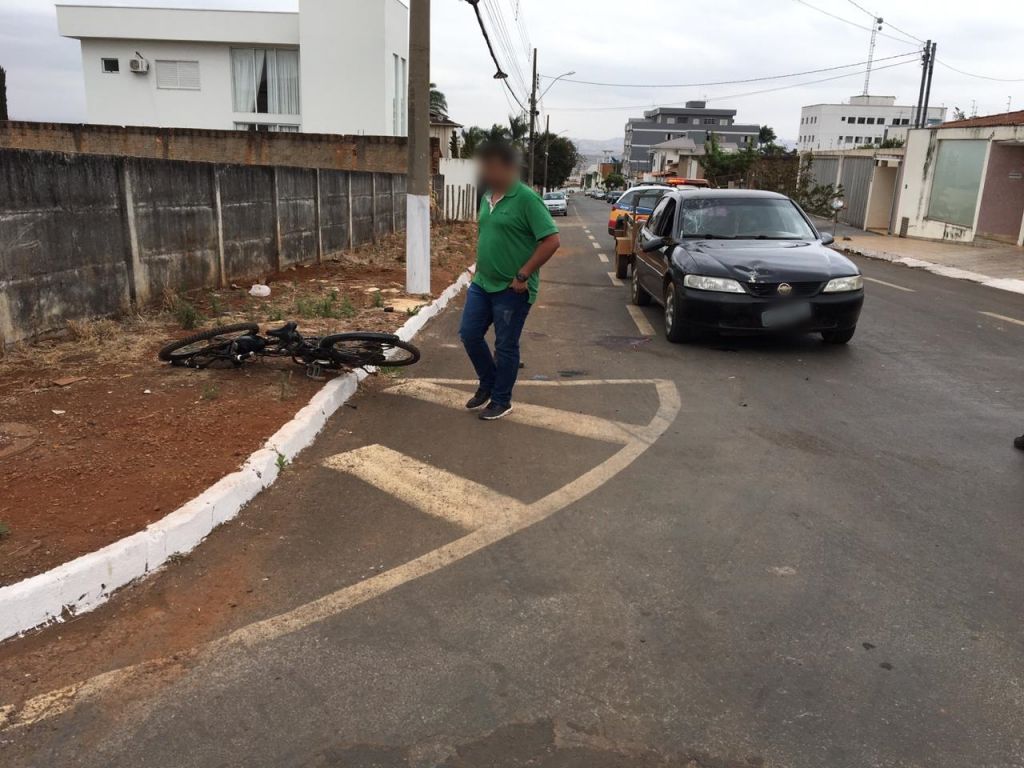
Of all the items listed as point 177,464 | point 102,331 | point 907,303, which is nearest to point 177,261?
point 102,331

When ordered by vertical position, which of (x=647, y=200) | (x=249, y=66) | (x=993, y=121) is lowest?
(x=647, y=200)

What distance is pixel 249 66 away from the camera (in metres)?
34.5

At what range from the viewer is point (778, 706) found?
277cm

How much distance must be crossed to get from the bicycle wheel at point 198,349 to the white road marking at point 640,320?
483cm

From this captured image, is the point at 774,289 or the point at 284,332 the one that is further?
the point at 774,289

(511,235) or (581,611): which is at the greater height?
(511,235)

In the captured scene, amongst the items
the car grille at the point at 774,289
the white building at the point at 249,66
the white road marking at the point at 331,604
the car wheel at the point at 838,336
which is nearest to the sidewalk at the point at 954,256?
the car wheel at the point at 838,336

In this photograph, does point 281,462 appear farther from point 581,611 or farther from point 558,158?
point 558,158

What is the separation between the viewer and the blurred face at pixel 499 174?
18.6 feet

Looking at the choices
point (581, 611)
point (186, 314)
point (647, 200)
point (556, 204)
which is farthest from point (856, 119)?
point (581, 611)

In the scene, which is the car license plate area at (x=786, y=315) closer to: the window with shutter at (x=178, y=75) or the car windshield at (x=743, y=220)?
the car windshield at (x=743, y=220)

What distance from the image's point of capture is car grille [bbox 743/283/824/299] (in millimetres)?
7805

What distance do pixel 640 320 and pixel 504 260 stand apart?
509 cm

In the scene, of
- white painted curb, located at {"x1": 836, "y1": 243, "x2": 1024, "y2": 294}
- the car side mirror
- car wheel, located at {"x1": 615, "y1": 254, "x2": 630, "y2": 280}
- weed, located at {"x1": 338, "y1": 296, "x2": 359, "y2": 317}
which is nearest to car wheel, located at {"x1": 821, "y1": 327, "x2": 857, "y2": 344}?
the car side mirror
